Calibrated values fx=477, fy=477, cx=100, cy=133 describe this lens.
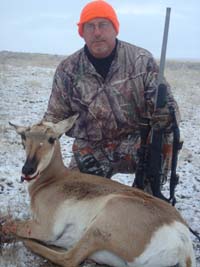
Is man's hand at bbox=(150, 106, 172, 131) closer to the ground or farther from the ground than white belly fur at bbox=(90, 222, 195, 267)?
farther from the ground

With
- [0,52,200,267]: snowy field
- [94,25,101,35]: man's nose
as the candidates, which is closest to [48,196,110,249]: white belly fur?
[0,52,200,267]: snowy field

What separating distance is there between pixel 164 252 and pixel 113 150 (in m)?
2.36

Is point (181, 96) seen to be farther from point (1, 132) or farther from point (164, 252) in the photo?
point (164, 252)

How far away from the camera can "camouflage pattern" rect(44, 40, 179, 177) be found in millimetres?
5934

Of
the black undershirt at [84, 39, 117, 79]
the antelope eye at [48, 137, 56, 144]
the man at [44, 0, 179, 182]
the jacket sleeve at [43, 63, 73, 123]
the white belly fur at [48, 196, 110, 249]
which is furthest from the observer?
the jacket sleeve at [43, 63, 73, 123]

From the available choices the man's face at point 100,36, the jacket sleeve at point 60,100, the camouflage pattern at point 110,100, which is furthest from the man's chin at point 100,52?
the jacket sleeve at point 60,100

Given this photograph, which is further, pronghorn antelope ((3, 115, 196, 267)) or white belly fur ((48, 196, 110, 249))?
white belly fur ((48, 196, 110, 249))

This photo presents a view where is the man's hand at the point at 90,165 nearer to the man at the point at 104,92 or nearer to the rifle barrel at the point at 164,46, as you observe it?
the man at the point at 104,92

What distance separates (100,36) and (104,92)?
0.69 metres

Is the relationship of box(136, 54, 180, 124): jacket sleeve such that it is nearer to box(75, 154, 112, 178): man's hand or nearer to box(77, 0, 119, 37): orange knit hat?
box(77, 0, 119, 37): orange knit hat

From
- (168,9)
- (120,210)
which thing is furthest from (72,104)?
(120,210)

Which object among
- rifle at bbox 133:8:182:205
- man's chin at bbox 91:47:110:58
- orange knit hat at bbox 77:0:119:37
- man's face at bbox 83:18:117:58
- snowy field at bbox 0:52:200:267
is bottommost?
snowy field at bbox 0:52:200:267

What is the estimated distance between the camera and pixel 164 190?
6863mm

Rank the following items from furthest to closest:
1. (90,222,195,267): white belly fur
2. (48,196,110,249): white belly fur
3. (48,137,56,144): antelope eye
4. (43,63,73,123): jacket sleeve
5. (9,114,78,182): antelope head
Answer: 1. (43,63,73,123): jacket sleeve
2. (48,137,56,144): antelope eye
3. (9,114,78,182): antelope head
4. (48,196,110,249): white belly fur
5. (90,222,195,267): white belly fur
